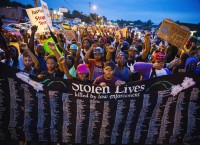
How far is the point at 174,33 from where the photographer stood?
5.95 meters

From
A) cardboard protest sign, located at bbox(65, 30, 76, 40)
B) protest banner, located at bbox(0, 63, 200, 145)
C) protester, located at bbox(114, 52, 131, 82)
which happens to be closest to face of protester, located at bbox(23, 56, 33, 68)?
protest banner, located at bbox(0, 63, 200, 145)

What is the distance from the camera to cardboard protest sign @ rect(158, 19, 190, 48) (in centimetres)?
572

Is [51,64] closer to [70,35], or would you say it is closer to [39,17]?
[39,17]

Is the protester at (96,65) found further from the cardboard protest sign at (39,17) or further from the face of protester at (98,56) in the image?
the cardboard protest sign at (39,17)

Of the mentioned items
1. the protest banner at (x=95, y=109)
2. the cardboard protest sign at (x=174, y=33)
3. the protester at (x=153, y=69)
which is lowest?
the protest banner at (x=95, y=109)

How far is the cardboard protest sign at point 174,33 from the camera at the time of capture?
572cm

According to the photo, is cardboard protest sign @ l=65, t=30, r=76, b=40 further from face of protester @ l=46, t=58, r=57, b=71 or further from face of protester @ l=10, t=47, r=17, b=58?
face of protester @ l=46, t=58, r=57, b=71

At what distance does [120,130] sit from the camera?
364 cm

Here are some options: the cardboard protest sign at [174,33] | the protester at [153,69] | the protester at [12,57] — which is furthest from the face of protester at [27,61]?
the cardboard protest sign at [174,33]

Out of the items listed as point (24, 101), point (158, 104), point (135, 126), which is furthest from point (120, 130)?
point (24, 101)

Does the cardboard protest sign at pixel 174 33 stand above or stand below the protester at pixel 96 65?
above

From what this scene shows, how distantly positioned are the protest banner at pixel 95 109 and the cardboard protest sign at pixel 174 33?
239cm

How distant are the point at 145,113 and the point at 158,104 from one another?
0.84 feet

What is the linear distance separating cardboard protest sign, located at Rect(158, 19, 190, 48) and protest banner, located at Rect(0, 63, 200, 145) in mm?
2393
